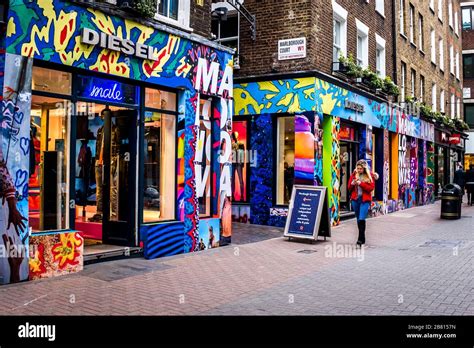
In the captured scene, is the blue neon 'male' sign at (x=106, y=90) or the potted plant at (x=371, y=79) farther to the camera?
the potted plant at (x=371, y=79)

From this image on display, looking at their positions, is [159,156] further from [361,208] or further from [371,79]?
[371,79]

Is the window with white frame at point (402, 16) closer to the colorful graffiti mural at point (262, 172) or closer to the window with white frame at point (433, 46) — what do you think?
the window with white frame at point (433, 46)

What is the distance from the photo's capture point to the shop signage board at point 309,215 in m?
11.6

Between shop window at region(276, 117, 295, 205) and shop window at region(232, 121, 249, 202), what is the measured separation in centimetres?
101

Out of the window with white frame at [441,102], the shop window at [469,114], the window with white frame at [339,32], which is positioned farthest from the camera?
the shop window at [469,114]

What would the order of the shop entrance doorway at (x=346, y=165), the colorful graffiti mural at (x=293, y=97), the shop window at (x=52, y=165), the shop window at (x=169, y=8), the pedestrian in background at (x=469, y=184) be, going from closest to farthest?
the shop window at (x=52, y=165), the shop window at (x=169, y=8), the colorful graffiti mural at (x=293, y=97), the shop entrance doorway at (x=346, y=165), the pedestrian in background at (x=469, y=184)

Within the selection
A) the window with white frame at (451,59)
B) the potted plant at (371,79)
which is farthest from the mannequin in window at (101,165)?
the window with white frame at (451,59)

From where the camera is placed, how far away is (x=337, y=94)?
51.5 feet

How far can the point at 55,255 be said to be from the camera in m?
7.72

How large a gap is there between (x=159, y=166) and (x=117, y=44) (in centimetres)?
256

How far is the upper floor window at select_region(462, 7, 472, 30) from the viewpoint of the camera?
3947cm

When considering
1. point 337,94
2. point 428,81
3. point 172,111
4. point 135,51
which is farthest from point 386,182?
point 135,51

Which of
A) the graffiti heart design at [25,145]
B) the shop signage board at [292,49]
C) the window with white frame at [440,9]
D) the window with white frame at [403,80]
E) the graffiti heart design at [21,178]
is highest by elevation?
the window with white frame at [440,9]

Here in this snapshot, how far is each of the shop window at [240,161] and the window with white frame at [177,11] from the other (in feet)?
18.3
